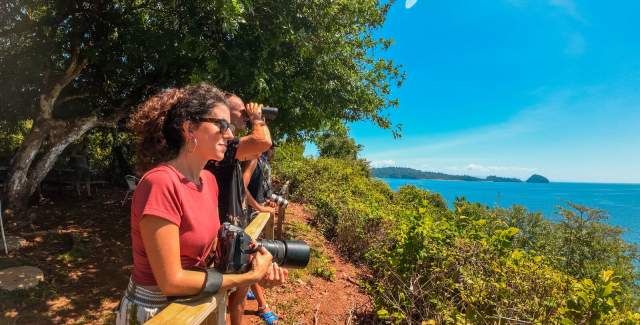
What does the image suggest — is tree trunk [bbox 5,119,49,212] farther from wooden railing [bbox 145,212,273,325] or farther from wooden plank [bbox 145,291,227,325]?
wooden plank [bbox 145,291,227,325]

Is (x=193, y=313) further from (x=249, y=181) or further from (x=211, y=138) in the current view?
(x=249, y=181)

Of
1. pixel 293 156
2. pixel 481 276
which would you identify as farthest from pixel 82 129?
pixel 293 156

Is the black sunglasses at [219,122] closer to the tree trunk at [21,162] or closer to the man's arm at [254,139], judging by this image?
the man's arm at [254,139]

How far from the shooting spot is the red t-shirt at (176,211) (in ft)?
4.45

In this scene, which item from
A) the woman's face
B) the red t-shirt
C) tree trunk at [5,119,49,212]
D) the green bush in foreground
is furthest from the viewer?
tree trunk at [5,119,49,212]

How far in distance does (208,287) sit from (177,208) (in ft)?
1.16

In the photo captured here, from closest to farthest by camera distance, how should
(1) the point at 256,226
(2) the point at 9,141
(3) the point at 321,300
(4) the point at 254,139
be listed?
(4) the point at 254,139, (1) the point at 256,226, (3) the point at 321,300, (2) the point at 9,141

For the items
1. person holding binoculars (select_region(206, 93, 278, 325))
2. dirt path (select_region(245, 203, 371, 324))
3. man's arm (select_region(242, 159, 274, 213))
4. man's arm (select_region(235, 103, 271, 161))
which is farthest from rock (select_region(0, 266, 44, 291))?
man's arm (select_region(235, 103, 271, 161))

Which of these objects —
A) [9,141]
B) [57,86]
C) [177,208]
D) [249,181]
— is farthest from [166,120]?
[9,141]

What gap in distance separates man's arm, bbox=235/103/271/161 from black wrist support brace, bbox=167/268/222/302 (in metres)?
1.21

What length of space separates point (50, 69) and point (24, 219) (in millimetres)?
3744

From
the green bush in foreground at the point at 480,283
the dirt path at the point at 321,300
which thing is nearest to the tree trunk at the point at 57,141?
the dirt path at the point at 321,300

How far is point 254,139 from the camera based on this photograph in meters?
2.52

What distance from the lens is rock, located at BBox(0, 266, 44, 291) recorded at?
499 centimetres
